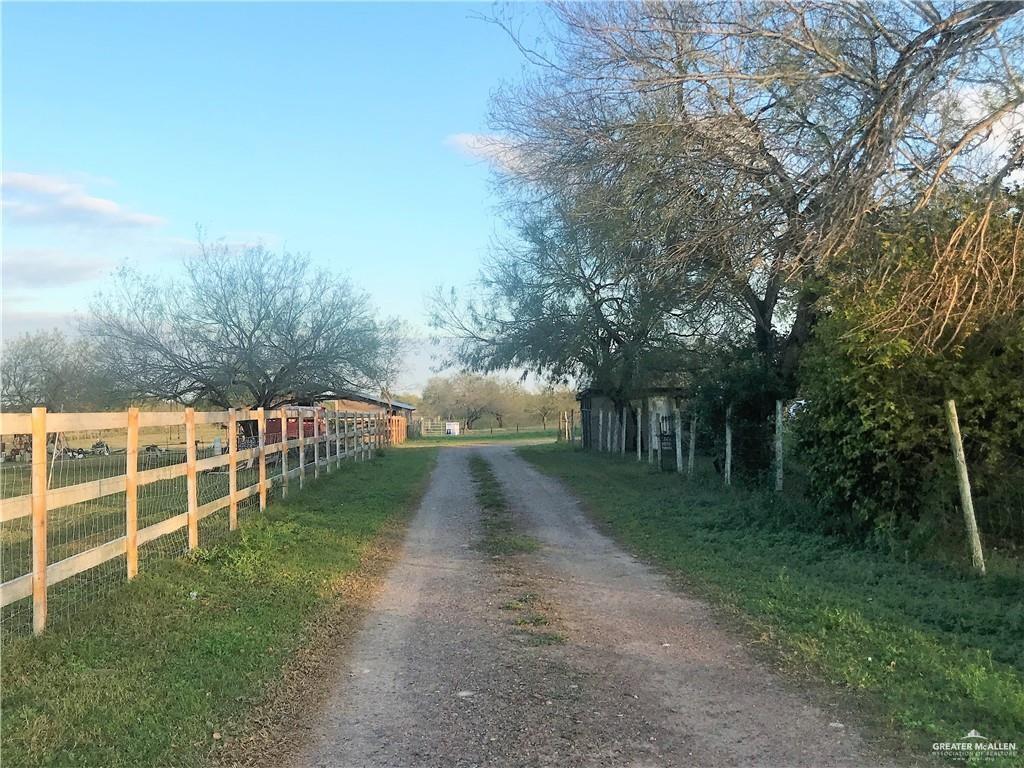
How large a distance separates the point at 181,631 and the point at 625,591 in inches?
153

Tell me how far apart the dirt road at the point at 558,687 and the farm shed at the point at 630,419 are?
48.7 ft

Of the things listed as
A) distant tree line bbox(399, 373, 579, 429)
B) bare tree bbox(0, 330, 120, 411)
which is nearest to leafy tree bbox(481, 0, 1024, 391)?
bare tree bbox(0, 330, 120, 411)

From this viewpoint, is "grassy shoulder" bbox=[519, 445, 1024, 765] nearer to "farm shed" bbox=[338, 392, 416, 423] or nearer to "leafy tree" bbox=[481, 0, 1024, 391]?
"leafy tree" bbox=[481, 0, 1024, 391]

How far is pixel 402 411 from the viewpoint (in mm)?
75688

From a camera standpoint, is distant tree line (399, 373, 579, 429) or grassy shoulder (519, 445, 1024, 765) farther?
distant tree line (399, 373, 579, 429)

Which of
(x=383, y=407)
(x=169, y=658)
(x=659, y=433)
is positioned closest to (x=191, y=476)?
(x=169, y=658)

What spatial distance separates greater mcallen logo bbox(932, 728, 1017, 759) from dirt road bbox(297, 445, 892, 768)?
37 cm

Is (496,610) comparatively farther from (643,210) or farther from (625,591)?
(643,210)

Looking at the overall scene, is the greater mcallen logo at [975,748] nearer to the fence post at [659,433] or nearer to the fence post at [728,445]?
the fence post at [728,445]

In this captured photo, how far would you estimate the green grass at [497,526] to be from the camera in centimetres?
1022

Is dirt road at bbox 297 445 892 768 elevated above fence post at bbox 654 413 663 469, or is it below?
below

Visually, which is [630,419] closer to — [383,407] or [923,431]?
[923,431]

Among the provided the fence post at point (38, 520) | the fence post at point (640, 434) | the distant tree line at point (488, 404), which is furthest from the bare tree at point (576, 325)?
the distant tree line at point (488, 404)

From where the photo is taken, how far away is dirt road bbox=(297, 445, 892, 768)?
4184mm
